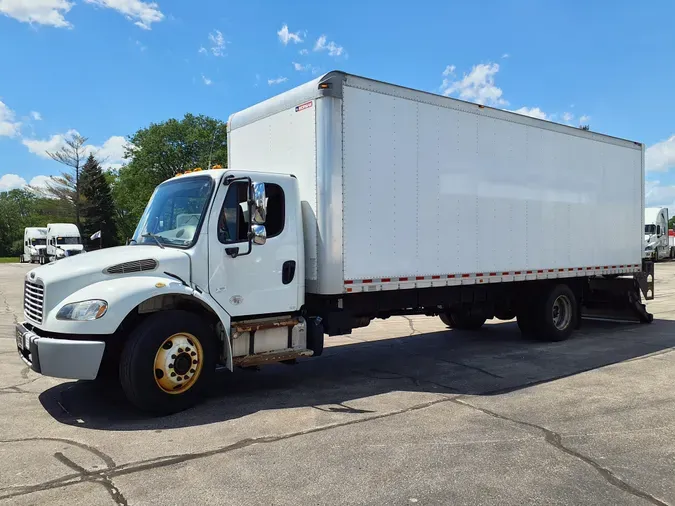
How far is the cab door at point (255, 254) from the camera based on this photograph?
6238 mm

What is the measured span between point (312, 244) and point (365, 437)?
267 cm

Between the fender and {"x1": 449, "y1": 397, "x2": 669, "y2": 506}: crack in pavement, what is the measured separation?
11.6 feet

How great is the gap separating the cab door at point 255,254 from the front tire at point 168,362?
53cm

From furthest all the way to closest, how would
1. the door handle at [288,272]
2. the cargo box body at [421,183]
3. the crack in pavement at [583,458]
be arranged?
the cargo box body at [421,183] < the door handle at [288,272] < the crack in pavement at [583,458]

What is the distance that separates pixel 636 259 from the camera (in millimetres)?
11922

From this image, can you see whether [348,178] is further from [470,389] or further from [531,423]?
[531,423]

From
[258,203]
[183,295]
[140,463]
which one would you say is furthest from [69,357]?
[258,203]

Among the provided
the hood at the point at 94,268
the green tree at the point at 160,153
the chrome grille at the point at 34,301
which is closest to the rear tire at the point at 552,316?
the hood at the point at 94,268

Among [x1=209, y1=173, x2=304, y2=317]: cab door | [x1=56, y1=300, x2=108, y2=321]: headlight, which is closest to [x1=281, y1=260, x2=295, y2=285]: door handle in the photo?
[x1=209, y1=173, x2=304, y2=317]: cab door

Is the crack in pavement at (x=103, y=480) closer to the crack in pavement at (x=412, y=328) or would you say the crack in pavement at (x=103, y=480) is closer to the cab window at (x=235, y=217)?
the cab window at (x=235, y=217)

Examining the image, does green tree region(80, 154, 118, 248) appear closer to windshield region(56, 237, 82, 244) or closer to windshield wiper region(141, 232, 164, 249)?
windshield region(56, 237, 82, 244)

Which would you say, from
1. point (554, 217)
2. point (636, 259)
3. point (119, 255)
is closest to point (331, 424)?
point (119, 255)

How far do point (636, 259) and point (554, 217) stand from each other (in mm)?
3428

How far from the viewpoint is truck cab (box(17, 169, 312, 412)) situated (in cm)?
543
